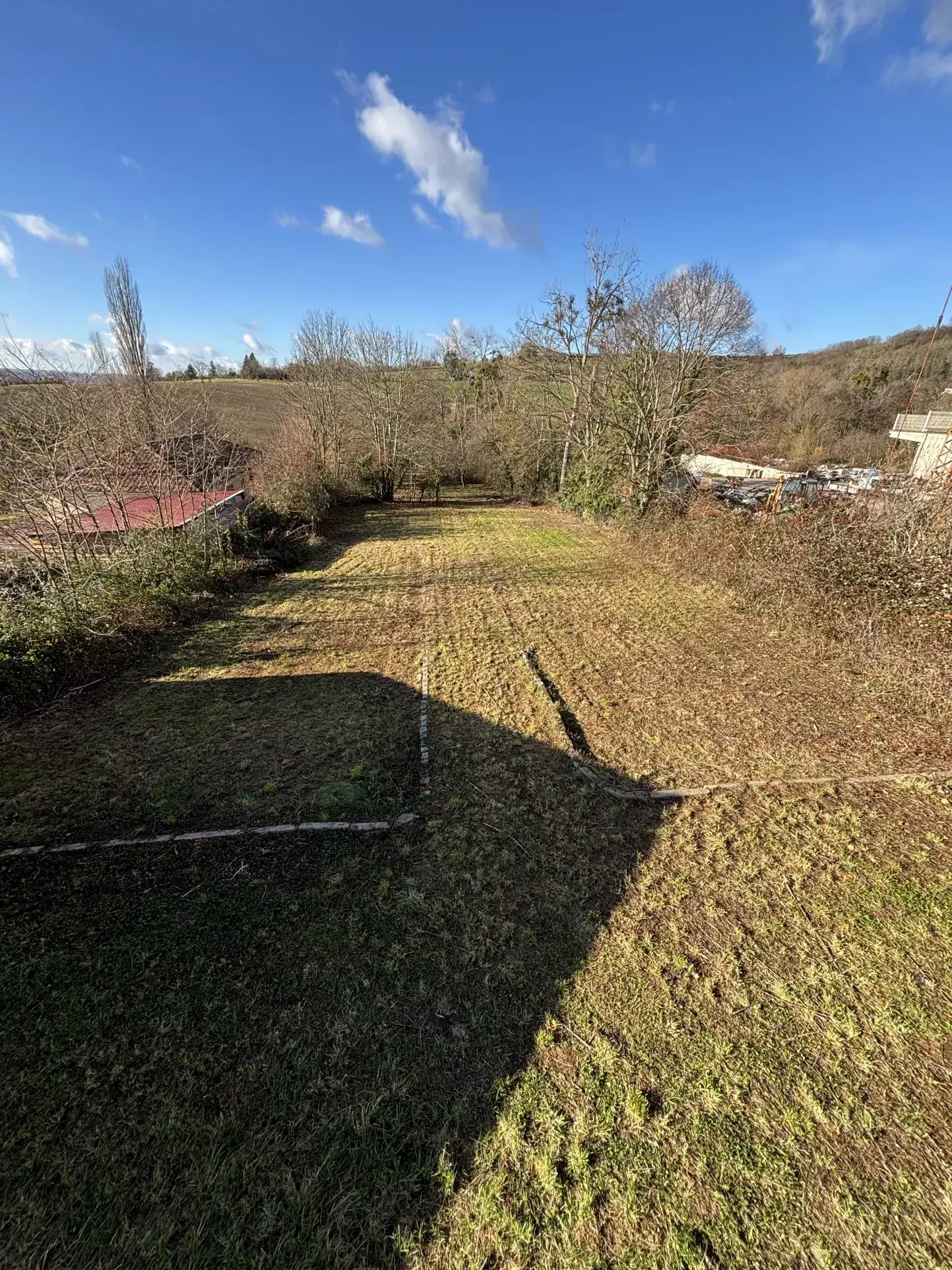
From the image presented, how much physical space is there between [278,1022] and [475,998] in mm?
934

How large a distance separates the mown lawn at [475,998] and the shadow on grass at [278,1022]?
1 centimetres

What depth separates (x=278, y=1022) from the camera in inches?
90.4

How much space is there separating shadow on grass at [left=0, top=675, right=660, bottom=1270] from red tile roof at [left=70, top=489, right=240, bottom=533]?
5626mm

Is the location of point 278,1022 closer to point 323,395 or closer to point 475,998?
point 475,998

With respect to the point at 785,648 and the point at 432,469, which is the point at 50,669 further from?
the point at 432,469

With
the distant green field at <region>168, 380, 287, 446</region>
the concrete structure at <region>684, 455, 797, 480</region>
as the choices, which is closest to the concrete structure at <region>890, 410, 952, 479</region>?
the concrete structure at <region>684, 455, 797, 480</region>

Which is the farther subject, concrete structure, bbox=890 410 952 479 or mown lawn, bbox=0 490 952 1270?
concrete structure, bbox=890 410 952 479

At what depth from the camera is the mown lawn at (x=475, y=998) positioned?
1.73m

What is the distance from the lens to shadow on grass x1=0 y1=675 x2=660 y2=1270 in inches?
67.8

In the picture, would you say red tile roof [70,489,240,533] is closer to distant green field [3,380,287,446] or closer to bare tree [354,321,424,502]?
distant green field [3,380,287,446]

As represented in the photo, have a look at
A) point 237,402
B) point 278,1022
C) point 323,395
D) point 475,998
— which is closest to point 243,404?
point 237,402

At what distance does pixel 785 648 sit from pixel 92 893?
24.7 ft

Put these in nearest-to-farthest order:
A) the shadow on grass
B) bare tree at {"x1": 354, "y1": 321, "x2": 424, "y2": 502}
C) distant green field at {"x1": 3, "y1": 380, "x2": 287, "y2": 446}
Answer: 1. the shadow on grass
2. distant green field at {"x1": 3, "y1": 380, "x2": 287, "y2": 446}
3. bare tree at {"x1": 354, "y1": 321, "x2": 424, "y2": 502}

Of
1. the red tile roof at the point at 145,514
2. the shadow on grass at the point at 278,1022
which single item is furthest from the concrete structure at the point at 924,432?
the red tile roof at the point at 145,514
